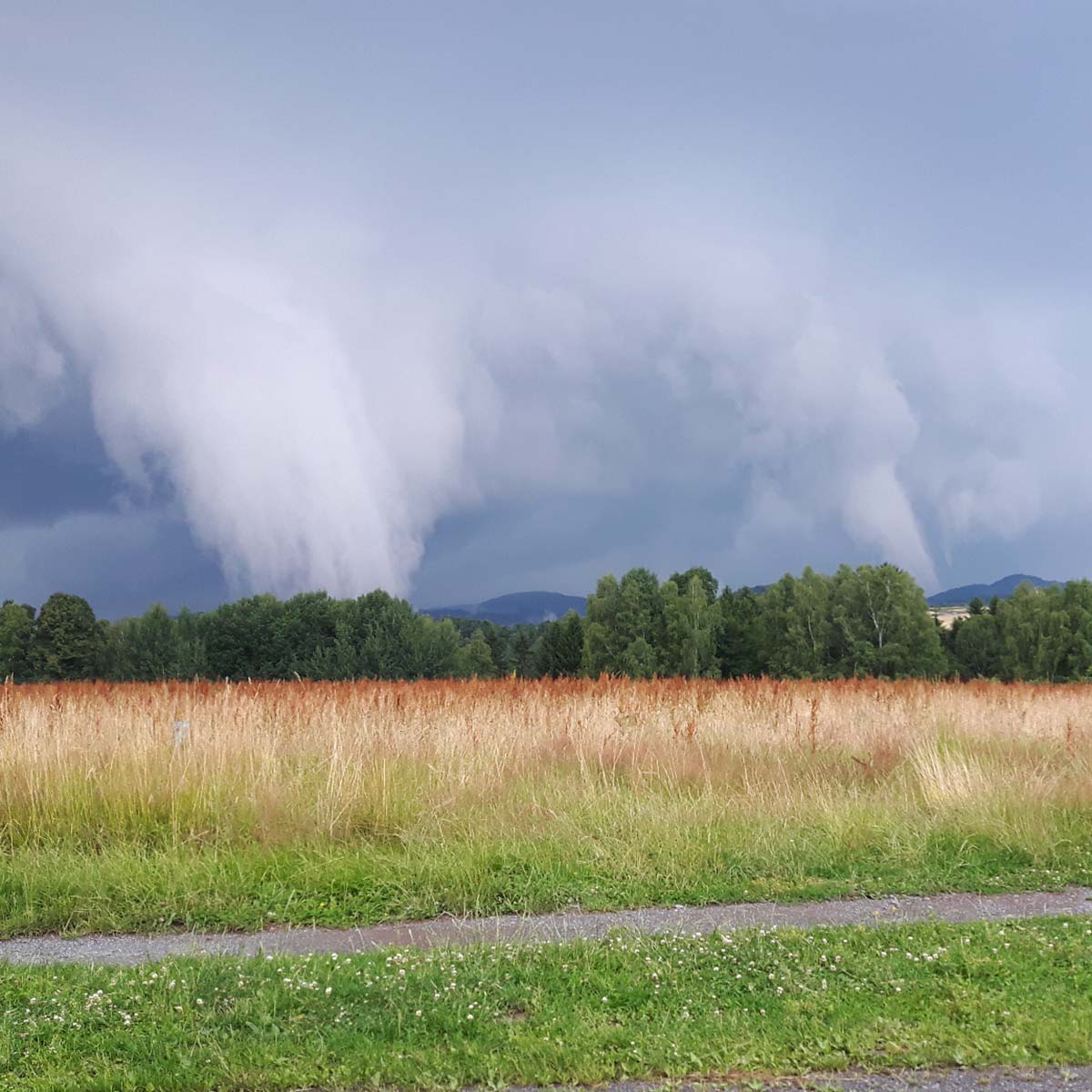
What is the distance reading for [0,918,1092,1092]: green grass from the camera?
4.36 m

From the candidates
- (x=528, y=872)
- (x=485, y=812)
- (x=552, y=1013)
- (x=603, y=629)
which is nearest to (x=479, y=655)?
(x=603, y=629)

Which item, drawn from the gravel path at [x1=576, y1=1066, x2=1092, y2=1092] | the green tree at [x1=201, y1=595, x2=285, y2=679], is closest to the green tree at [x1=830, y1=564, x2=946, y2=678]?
the green tree at [x1=201, y1=595, x2=285, y2=679]

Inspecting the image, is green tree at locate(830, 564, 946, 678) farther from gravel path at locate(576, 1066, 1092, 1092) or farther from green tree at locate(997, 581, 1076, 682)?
gravel path at locate(576, 1066, 1092, 1092)

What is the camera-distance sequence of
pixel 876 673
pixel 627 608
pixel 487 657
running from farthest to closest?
1. pixel 487 657
2. pixel 627 608
3. pixel 876 673

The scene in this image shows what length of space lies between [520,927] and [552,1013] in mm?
1588

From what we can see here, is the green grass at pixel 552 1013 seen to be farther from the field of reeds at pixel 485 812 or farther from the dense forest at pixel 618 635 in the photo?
the dense forest at pixel 618 635

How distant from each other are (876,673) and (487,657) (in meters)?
40.7

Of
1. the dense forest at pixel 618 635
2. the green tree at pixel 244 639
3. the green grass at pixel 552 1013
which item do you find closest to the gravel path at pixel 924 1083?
the green grass at pixel 552 1013

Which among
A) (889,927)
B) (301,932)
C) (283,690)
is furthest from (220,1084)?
(283,690)

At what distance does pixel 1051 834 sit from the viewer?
888cm

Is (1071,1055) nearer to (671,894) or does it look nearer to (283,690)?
(671,894)

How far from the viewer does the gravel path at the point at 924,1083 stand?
4.12 m

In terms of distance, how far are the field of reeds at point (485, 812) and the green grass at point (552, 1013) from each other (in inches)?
54.6

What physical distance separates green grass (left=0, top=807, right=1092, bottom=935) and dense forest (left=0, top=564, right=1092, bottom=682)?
41.5m
